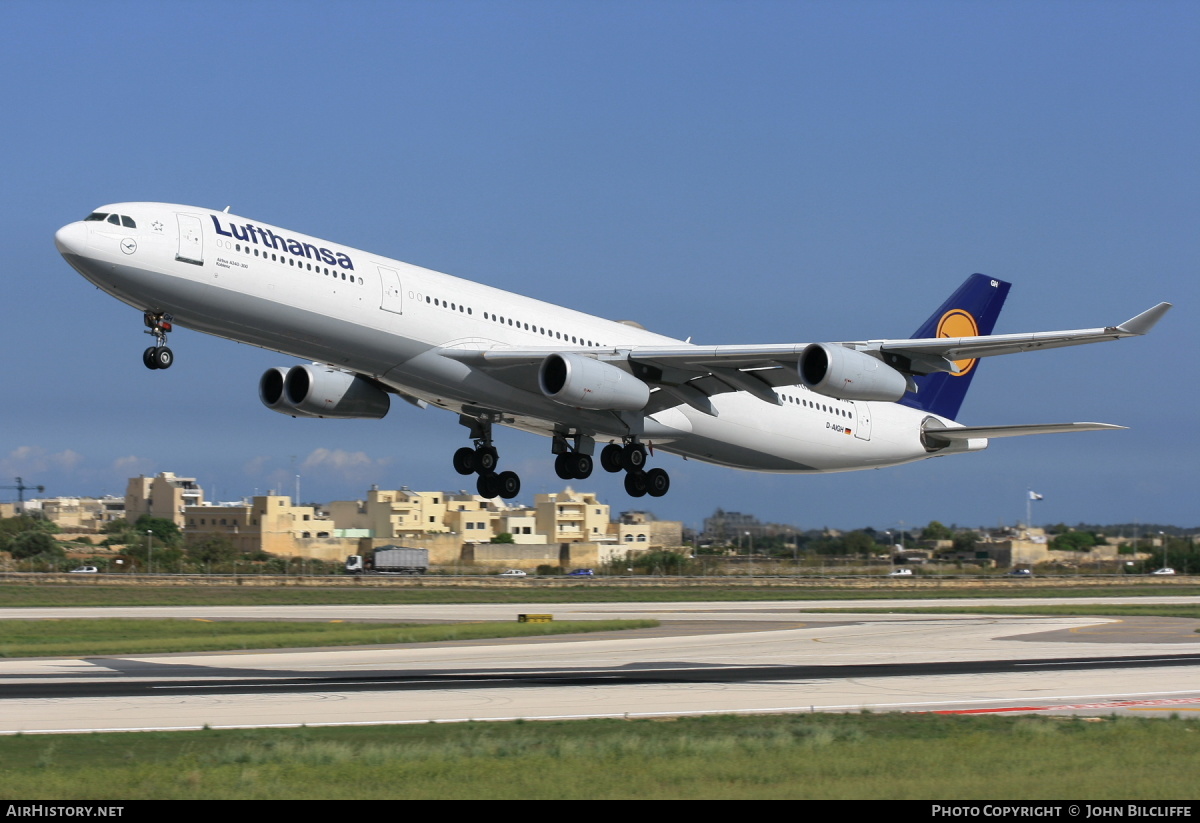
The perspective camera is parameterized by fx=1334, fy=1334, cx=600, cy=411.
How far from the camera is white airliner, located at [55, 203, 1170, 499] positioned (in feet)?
107

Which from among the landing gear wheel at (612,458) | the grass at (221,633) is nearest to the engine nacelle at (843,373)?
the landing gear wheel at (612,458)

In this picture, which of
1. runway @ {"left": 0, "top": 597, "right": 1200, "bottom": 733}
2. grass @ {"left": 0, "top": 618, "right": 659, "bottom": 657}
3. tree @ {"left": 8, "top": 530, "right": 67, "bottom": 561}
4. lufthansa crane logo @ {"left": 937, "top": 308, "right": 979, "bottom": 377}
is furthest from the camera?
tree @ {"left": 8, "top": 530, "right": 67, "bottom": 561}

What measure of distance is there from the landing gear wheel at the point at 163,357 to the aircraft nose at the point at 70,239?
3.13 m

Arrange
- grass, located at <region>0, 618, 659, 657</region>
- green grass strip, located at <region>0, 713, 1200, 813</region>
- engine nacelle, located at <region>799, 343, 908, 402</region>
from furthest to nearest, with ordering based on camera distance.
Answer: grass, located at <region>0, 618, 659, 657</region> < engine nacelle, located at <region>799, 343, 908, 402</region> < green grass strip, located at <region>0, 713, 1200, 813</region>

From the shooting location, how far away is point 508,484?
44.1m

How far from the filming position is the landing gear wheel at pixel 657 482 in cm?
4338

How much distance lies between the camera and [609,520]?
510 feet

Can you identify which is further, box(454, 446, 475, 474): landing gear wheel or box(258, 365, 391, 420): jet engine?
box(454, 446, 475, 474): landing gear wheel

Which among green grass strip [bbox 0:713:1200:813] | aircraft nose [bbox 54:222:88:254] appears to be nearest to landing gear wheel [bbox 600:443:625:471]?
aircraft nose [bbox 54:222:88:254]

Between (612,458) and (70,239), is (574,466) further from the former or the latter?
(70,239)

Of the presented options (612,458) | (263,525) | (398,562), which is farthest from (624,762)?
(263,525)

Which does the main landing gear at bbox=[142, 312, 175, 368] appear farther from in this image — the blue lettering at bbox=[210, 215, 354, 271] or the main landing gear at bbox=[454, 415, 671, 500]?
the main landing gear at bbox=[454, 415, 671, 500]

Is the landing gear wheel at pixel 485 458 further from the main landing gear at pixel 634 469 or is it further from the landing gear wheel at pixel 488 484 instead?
the main landing gear at pixel 634 469

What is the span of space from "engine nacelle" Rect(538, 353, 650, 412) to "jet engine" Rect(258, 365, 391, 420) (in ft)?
19.6
